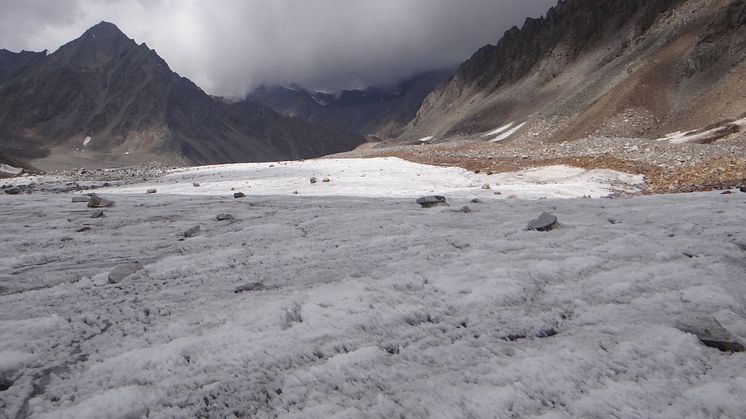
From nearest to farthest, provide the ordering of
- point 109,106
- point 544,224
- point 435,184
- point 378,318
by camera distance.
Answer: point 378,318, point 544,224, point 435,184, point 109,106

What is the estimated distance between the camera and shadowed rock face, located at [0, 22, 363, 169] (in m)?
135

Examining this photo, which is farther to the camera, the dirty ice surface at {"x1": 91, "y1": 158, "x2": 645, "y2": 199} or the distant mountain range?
the distant mountain range

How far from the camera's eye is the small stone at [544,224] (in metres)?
5.50

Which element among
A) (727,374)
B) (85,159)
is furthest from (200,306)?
(85,159)

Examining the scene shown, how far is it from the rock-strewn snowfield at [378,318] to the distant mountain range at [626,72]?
37005 mm

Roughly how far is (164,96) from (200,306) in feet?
594

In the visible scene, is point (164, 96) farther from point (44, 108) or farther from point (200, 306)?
point (200, 306)

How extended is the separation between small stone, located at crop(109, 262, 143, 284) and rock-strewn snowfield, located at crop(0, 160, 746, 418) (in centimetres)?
2

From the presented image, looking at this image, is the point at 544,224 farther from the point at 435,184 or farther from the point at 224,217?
the point at 435,184

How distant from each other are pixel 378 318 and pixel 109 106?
177 metres

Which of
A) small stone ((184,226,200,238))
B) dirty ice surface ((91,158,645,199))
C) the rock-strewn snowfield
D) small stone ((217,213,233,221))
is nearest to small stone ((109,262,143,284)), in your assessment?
the rock-strewn snowfield

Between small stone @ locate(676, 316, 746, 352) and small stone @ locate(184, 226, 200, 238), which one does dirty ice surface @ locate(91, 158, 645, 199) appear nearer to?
small stone @ locate(184, 226, 200, 238)

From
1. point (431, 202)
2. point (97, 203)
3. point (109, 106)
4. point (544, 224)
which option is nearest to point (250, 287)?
point (544, 224)

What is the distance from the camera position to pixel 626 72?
59281 millimetres
